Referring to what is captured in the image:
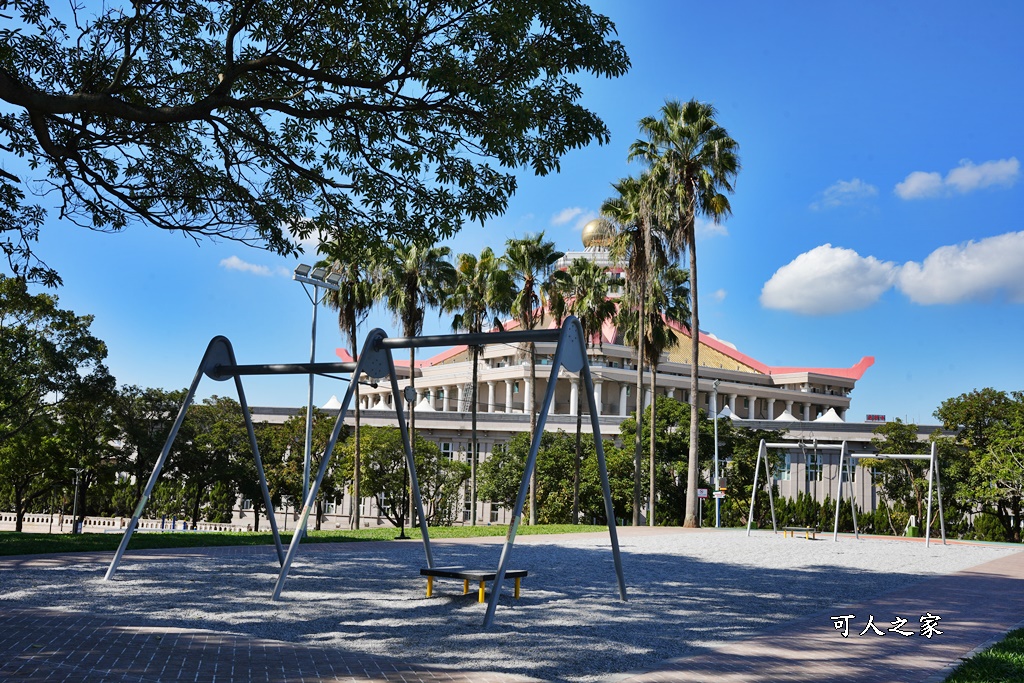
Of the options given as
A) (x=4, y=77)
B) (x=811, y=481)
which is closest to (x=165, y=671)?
(x=4, y=77)

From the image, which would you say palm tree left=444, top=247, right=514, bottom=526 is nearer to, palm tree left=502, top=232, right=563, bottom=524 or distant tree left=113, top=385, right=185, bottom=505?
palm tree left=502, top=232, right=563, bottom=524

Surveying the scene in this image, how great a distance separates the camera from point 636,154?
36.8m

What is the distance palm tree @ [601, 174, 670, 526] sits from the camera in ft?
118

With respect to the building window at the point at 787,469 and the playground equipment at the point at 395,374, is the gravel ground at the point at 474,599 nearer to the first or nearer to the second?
the playground equipment at the point at 395,374

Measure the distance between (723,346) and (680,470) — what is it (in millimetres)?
56117

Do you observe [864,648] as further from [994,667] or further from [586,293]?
[586,293]

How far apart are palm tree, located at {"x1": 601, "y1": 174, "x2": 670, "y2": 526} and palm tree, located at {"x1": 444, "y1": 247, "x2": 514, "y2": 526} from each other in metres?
4.97

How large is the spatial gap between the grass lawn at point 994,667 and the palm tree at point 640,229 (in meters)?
28.2

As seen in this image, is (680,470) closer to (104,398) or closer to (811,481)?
(811,481)

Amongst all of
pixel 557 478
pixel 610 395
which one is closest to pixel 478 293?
pixel 557 478

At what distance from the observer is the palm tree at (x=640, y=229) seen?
36062 millimetres

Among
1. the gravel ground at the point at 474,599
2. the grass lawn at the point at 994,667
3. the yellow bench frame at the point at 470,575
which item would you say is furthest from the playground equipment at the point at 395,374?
the grass lawn at the point at 994,667

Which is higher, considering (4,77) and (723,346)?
(723,346)

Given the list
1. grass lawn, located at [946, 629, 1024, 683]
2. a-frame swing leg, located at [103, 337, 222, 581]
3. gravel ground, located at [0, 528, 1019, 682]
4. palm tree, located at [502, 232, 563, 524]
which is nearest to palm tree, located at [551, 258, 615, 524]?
palm tree, located at [502, 232, 563, 524]
